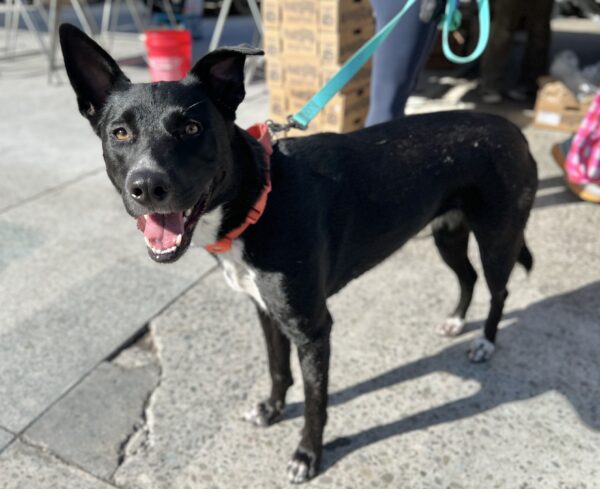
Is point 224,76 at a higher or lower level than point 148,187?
higher

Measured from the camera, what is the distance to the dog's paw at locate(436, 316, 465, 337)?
290 centimetres

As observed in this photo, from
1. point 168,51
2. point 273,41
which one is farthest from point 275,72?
point 168,51

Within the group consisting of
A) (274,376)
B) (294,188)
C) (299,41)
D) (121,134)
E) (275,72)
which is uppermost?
(121,134)

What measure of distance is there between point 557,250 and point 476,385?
142 centimetres

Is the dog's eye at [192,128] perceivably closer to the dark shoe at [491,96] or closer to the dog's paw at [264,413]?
the dog's paw at [264,413]

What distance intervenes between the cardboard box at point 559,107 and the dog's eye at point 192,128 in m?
4.37

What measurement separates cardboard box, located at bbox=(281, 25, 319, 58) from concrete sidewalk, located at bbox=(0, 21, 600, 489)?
6.12ft

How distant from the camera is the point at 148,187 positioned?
1.57 m

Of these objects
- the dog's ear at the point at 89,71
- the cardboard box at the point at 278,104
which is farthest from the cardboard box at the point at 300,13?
the dog's ear at the point at 89,71

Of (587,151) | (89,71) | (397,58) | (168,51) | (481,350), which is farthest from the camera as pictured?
(168,51)

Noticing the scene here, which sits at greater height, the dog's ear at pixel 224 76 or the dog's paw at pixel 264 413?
the dog's ear at pixel 224 76

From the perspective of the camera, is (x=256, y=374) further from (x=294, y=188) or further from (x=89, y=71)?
(x=89, y=71)

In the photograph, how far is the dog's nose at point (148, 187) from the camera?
5.14 ft

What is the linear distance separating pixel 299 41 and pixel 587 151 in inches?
92.0
